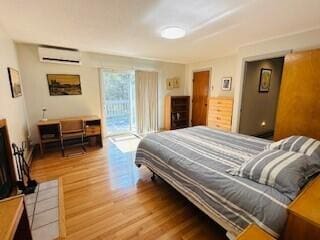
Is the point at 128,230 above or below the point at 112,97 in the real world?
below

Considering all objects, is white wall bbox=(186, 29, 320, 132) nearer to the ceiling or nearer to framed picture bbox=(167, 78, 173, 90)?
the ceiling

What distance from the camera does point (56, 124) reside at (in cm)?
363

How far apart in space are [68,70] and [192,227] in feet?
13.4

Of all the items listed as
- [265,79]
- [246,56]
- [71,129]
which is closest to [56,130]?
[71,129]

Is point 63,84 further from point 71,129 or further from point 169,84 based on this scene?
point 169,84

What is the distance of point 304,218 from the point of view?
953 millimetres

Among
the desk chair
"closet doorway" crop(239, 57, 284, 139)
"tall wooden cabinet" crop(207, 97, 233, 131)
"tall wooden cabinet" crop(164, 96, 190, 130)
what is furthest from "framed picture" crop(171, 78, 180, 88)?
the desk chair

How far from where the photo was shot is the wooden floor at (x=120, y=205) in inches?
65.0

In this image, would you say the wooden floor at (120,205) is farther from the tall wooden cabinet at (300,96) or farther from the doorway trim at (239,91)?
the doorway trim at (239,91)

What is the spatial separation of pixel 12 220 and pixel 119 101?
4063 mm

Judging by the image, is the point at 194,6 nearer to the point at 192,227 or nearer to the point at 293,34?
the point at 293,34

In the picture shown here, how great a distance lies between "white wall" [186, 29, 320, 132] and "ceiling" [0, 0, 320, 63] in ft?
0.53

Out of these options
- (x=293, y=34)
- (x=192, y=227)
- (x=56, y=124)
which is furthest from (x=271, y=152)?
(x=56, y=124)

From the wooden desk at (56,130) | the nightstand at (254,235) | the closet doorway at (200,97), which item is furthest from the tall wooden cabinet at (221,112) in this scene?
the nightstand at (254,235)
